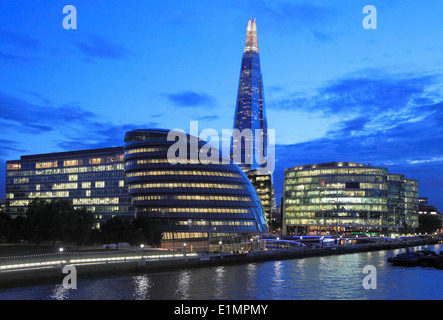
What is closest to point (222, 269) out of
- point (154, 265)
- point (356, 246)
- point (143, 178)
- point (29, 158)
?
point (154, 265)

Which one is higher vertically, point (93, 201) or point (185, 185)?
point (185, 185)

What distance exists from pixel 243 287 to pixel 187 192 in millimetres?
64109

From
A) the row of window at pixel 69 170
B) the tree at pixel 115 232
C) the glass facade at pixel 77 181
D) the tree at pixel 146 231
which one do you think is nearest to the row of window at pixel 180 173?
the tree at pixel 146 231

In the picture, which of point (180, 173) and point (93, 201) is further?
point (93, 201)

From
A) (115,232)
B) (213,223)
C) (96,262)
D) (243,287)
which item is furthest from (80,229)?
(243,287)

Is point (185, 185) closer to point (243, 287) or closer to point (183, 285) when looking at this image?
point (183, 285)

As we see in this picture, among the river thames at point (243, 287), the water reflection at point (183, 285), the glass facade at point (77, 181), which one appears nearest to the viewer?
the river thames at point (243, 287)

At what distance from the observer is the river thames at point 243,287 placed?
51281mm

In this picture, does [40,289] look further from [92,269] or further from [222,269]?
[222,269]

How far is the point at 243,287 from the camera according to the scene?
193ft

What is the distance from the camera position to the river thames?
51281 mm

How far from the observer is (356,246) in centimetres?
14700

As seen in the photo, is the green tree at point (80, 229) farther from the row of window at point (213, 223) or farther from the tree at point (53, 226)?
the row of window at point (213, 223)

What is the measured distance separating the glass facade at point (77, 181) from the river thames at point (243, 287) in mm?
90162
